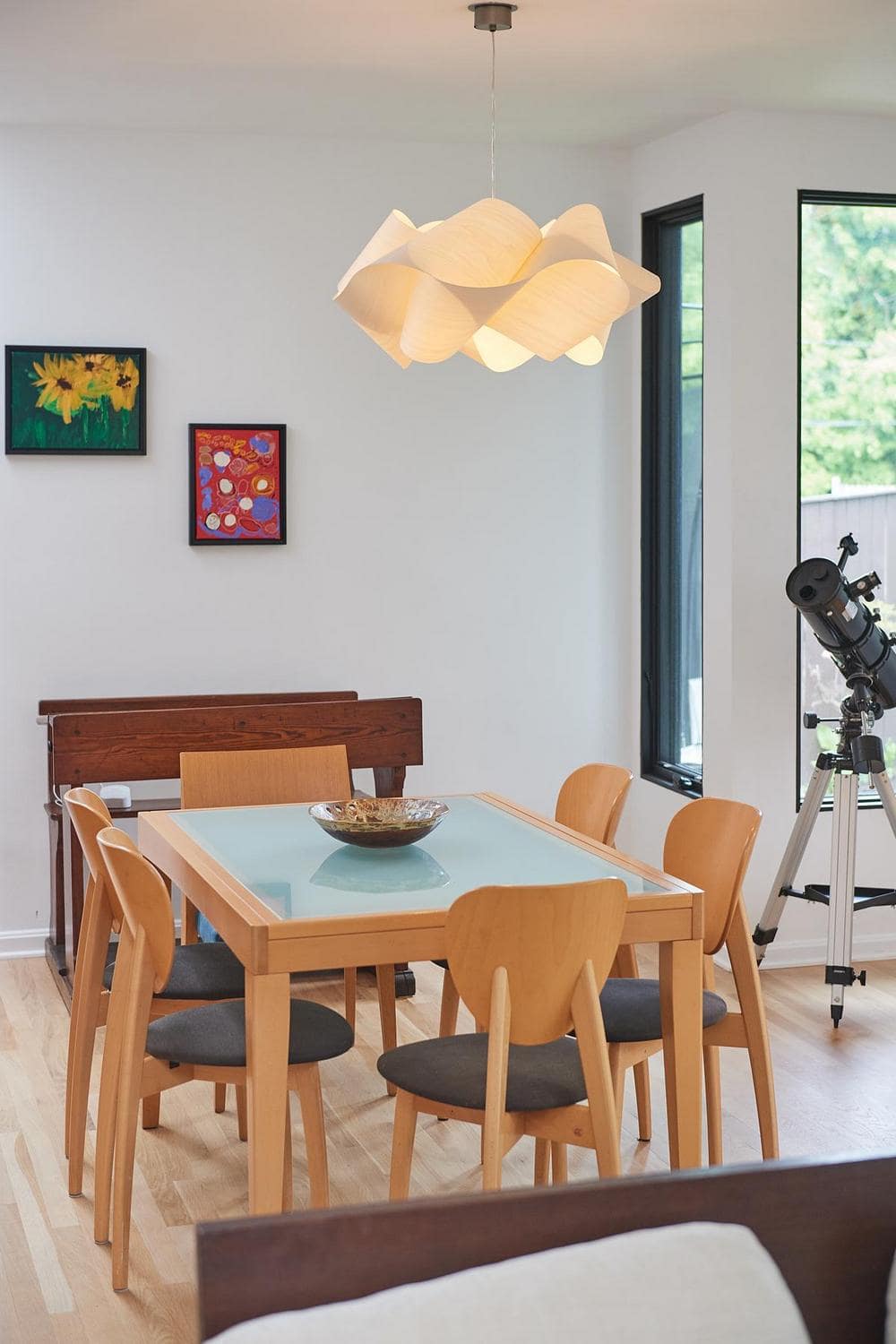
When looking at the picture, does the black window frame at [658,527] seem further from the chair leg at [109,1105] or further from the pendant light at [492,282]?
the chair leg at [109,1105]

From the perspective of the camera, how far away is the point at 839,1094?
152 inches

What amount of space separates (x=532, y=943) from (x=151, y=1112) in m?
1.52

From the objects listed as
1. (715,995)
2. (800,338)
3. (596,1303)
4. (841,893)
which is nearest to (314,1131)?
(715,995)

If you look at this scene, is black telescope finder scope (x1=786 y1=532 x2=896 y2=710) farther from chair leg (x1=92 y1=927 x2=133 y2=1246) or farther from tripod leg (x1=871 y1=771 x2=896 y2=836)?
chair leg (x1=92 y1=927 x2=133 y2=1246)

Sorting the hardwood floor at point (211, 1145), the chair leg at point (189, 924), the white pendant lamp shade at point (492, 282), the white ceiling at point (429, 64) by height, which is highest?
the white ceiling at point (429, 64)

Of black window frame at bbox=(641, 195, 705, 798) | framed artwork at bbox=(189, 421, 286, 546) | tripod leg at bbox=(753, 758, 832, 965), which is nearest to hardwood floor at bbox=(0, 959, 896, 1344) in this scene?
tripod leg at bbox=(753, 758, 832, 965)

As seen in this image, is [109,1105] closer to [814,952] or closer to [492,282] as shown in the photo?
[492,282]

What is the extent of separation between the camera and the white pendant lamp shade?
113 inches

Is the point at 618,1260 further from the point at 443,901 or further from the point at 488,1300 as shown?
the point at 443,901

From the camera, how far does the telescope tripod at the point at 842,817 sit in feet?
14.8

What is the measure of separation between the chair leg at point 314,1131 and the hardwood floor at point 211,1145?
0.97 feet

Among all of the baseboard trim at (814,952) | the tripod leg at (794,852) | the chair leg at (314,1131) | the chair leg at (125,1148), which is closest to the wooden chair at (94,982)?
the chair leg at (125,1148)

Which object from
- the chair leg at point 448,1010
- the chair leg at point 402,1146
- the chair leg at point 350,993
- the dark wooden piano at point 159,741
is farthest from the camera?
the dark wooden piano at point 159,741

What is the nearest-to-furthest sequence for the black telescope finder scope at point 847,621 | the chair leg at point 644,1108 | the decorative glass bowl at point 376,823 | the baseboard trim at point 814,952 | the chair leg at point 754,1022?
the chair leg at point 754,1022 < the decorative glass bowl at point 376,823 < the chair leg at point 644,1108 < the black telescope finder scope at point 847,621 < the baseboard trim at point 814,952
